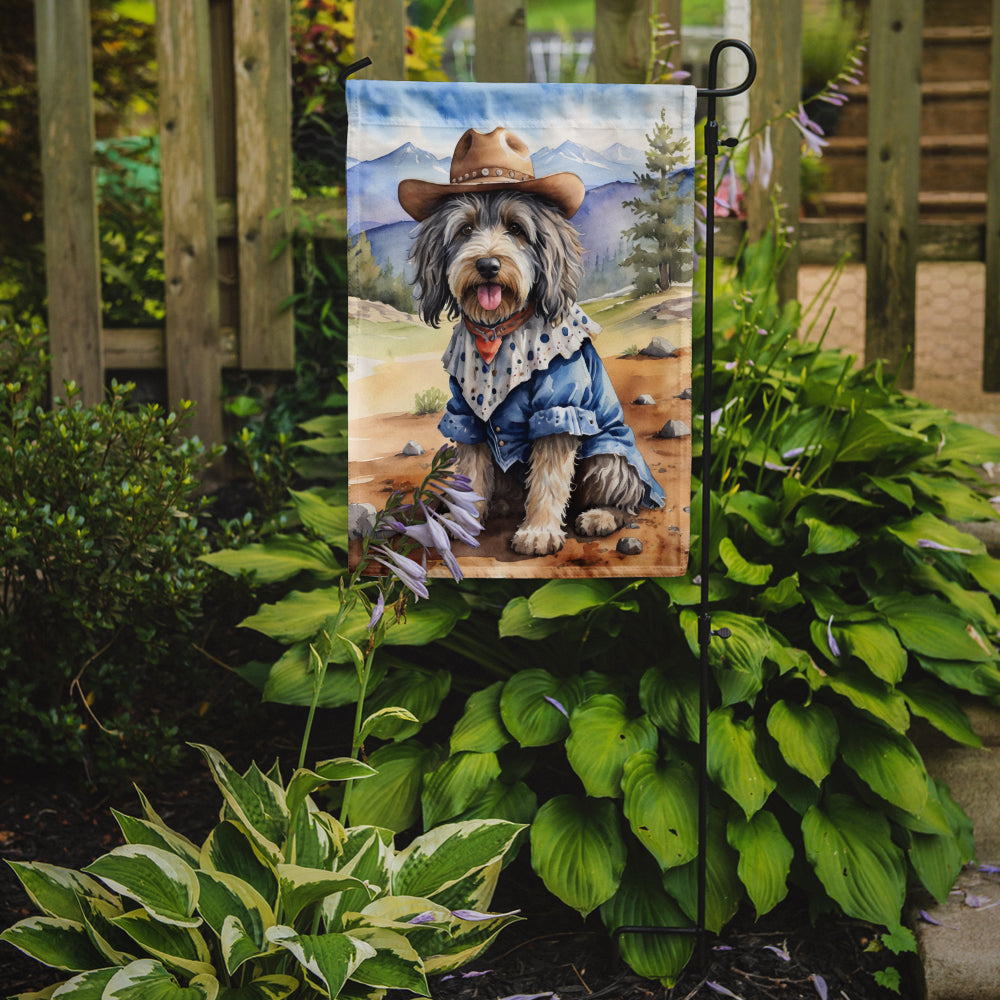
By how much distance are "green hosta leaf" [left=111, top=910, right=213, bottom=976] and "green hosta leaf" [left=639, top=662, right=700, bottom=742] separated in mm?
932

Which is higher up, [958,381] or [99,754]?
[958,381]

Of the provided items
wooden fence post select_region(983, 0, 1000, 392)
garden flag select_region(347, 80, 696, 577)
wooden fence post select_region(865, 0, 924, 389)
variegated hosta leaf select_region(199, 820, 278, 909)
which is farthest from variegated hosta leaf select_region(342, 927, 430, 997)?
wooden fence post select_region(983, 0, 1000, 392)

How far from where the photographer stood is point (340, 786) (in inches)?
82.3

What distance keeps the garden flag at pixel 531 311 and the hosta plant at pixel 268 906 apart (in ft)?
1.58

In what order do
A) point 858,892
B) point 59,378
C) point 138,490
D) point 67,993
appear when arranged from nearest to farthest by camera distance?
point 67,993 < point 858,892 < point 138,490 < point 59,378

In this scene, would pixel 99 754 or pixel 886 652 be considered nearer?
pixel 886 652

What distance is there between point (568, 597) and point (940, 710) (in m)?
0.84

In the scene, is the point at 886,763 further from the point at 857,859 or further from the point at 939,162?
the point at 939,162

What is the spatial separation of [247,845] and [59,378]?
220 cm

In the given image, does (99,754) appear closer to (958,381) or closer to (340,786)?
(340,786)

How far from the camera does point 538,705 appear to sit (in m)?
2.01

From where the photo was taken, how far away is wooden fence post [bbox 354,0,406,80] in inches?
123

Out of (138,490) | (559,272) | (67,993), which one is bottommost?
(67,993)

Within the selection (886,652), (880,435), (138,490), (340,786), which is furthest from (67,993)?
(880,435)
